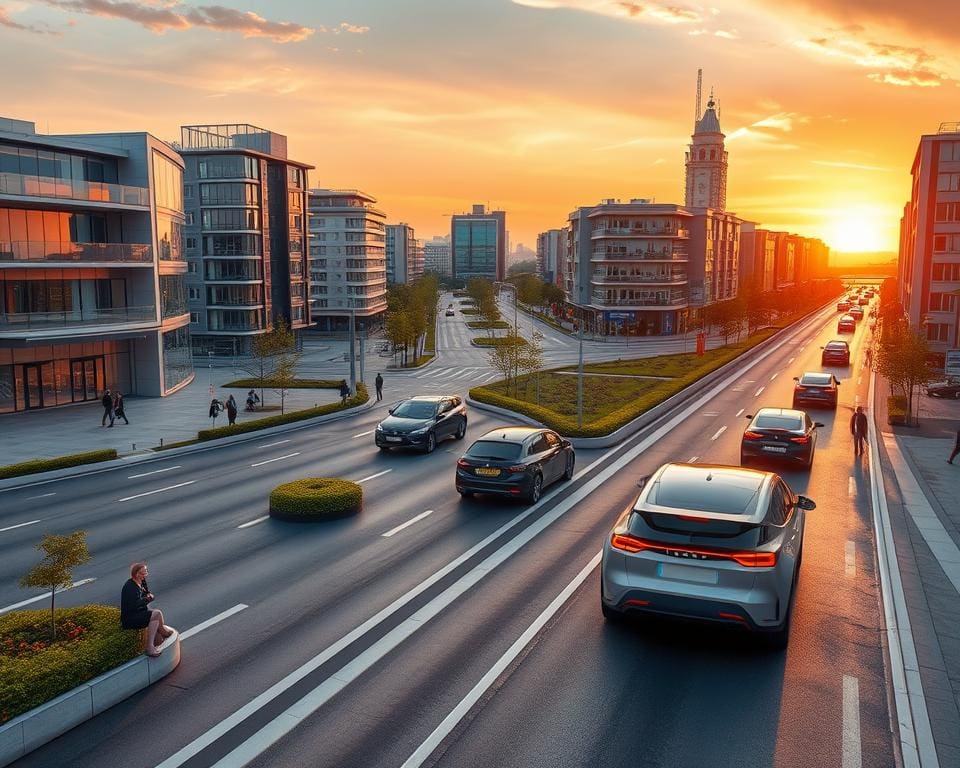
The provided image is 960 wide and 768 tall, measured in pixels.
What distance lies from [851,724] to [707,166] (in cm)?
16073

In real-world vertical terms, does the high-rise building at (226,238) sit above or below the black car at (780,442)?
above

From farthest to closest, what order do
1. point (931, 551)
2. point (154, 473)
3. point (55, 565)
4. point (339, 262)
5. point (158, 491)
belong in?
point (339, 262) → point (154, 473) → point (158, 491) → point (931, 551) → point (55, 565)

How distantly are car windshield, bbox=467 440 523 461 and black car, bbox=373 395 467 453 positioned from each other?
6.56 m

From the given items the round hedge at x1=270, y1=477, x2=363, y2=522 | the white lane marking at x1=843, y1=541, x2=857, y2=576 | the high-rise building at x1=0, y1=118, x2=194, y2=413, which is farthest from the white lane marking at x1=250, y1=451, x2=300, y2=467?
the white lane marking at x1=843, y1=541, x2=857, y2=576

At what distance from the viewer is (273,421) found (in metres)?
31.9

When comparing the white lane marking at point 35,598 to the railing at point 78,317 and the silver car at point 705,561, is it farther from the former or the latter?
the railing at point 78,317

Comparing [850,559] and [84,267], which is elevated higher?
[84,267]

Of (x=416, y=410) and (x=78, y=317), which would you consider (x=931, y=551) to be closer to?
(x=416, y=410)

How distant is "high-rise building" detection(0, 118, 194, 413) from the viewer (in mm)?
35188

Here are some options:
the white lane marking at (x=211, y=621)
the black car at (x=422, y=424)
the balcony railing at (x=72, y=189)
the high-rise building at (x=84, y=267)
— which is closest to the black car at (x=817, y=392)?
the black car at (x=422, y=424)

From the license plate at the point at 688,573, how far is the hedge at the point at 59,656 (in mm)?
6495

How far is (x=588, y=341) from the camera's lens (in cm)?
8900

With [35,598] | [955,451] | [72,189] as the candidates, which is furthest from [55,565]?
[72,189]

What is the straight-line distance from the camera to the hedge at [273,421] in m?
29.0
